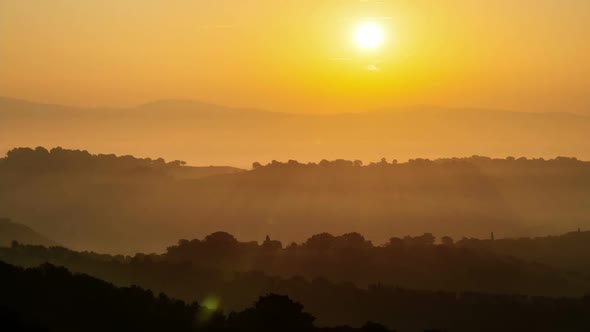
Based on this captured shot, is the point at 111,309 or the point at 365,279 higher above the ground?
the point at 365,279

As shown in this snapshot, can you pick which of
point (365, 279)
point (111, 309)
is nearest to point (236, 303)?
point (365, 279)

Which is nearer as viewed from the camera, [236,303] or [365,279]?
[236,303]

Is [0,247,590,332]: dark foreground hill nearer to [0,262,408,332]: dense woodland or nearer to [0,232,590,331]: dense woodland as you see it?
[0,262,408,332]: dense woodland

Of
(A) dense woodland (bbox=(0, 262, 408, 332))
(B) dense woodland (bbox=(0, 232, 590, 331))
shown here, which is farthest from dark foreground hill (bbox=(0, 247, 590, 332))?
(B) dense woodland (bbox=(0, 232, 590, 331))

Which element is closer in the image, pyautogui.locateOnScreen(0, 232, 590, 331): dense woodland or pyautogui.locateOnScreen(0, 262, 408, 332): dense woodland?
pyautogui.locateOnScreen(0, 262, 408, 332): dense woodland

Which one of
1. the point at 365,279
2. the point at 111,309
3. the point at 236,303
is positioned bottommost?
the point at 236,303

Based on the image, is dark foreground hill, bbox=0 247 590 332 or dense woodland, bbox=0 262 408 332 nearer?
dense woodland, bbox=0 262 408 332

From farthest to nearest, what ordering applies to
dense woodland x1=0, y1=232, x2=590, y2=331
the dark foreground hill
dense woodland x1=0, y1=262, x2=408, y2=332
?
dense woodland x1=0, y1=232, x2=590, y2=331 < the dark foreground hill < dense woodland x1=0, y1=262, x2=408, y2=332

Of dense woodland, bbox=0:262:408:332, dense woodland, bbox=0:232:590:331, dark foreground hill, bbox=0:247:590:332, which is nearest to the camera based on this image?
dense woodland, bbox=0:262:408:332

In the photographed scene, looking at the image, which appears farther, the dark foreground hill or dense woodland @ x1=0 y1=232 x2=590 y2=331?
dense woodland @ x1=0 y1=232 x2=590 y2=331

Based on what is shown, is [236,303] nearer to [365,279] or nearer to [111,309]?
[365,279]

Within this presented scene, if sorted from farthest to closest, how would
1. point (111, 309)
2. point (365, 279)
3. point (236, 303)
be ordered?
point (365, 279)
point (236, 303)
point (111, 309)

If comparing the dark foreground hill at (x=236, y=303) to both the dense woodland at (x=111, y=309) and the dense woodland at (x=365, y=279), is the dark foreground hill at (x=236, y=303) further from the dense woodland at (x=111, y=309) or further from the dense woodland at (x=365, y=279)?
the dense woodland at (x=365, y=279)

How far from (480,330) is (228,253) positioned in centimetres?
5384
